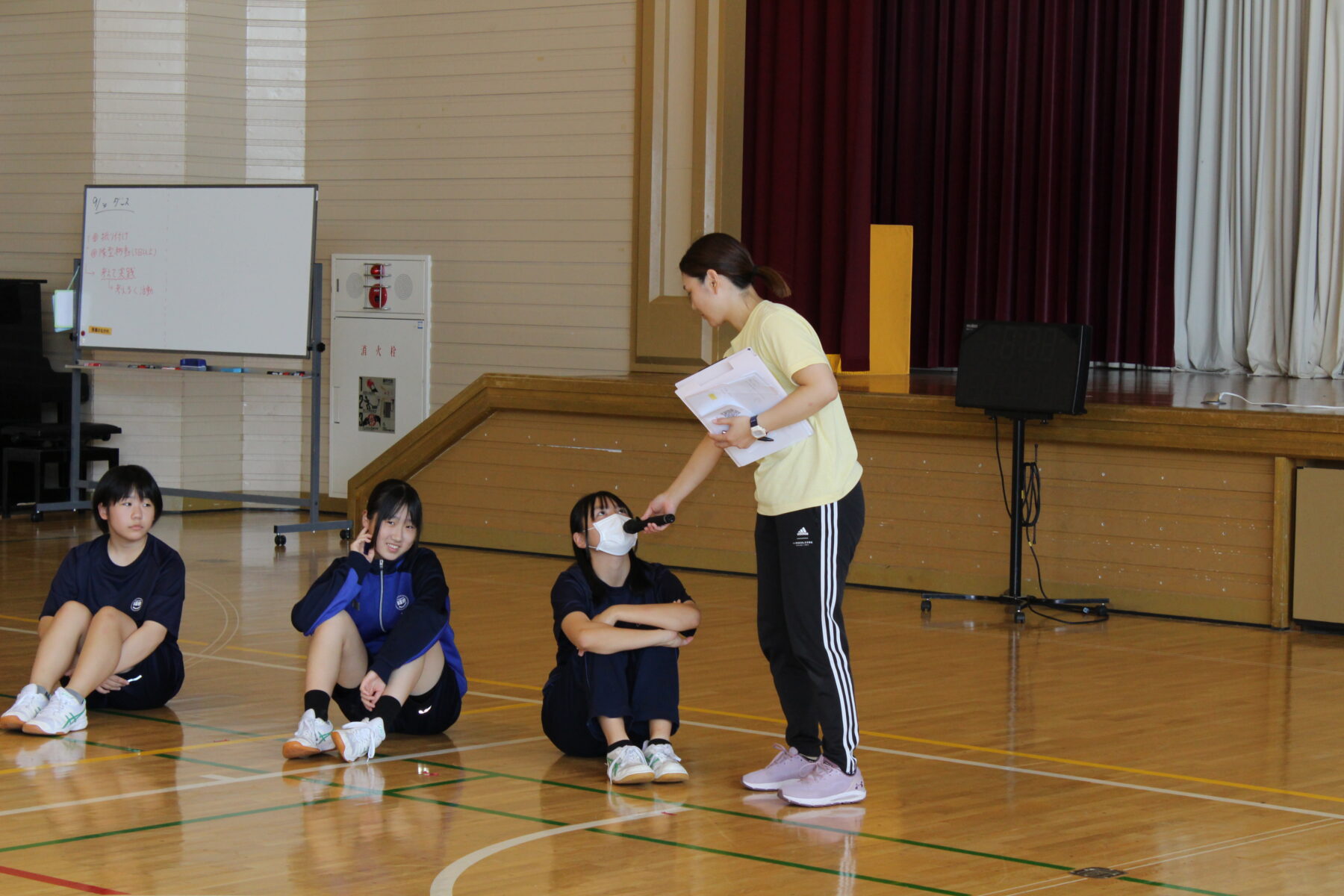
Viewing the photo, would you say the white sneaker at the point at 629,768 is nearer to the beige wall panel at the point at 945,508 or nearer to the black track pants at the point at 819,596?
the black track pants at the point at 819,596

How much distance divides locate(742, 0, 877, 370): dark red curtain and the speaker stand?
2712 millimetres

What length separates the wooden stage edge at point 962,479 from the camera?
22.6 ft

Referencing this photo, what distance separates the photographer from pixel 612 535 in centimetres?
423

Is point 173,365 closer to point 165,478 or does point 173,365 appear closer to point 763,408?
point 165,478

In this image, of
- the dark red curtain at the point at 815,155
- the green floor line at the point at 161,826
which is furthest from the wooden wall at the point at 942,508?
the green floor line at the point at 161,826

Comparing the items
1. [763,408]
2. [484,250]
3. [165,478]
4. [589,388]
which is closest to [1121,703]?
[763,408]

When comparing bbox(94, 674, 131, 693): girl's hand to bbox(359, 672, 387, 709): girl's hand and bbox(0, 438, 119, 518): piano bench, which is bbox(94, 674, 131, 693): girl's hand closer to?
bbox(359, 672, 387, 709): girl's hand

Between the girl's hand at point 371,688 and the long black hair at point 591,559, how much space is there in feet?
1.95

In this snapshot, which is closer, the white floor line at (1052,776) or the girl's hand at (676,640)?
the white floor line at (1052,776)

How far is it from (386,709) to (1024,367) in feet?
11.8

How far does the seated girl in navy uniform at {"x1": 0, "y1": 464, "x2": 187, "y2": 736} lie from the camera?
4605mm

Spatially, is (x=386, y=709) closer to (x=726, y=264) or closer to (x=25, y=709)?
(x=25, y=709)

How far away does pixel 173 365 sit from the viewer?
390 inches

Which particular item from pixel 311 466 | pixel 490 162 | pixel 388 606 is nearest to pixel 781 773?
pixel 388 606
